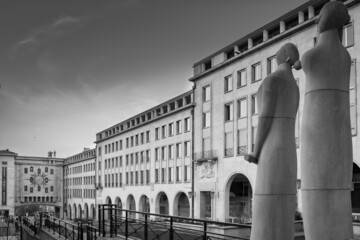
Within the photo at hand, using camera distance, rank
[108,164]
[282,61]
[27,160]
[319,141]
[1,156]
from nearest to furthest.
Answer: [319,141] → [282,61] → [108,164] → [1,156] → [27,160]

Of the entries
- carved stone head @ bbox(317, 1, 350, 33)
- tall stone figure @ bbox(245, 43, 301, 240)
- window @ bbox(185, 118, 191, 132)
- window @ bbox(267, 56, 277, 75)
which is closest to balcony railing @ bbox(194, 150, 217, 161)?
window @ bbox(185, 118, 191, 132)

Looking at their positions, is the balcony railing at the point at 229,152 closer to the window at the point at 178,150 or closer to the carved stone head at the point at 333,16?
the window at the point at 178,150

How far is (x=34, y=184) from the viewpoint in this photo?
364 ft

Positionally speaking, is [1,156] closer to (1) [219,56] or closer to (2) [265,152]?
(1) [219,56]

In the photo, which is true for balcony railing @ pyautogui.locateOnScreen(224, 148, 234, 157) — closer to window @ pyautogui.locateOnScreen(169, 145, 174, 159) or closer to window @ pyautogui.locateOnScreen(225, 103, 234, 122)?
window @ pyautogui.locateOnScreen(225, 103, 234, 122)

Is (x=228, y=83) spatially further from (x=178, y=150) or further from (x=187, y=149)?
(x=178, y=150)

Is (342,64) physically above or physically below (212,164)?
above

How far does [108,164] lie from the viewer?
72062mm

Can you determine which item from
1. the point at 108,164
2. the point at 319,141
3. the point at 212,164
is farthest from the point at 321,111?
the point at 108,164

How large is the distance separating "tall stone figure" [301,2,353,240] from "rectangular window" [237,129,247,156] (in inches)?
1132

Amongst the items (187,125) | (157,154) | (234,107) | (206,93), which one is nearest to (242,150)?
(234,107)

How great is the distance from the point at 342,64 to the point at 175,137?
42426mm

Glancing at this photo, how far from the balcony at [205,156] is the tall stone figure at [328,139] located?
31989mm

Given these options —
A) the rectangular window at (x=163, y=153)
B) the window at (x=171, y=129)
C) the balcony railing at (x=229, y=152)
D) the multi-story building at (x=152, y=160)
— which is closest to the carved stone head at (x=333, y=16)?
the balcony railing at (x=229, y=152)
